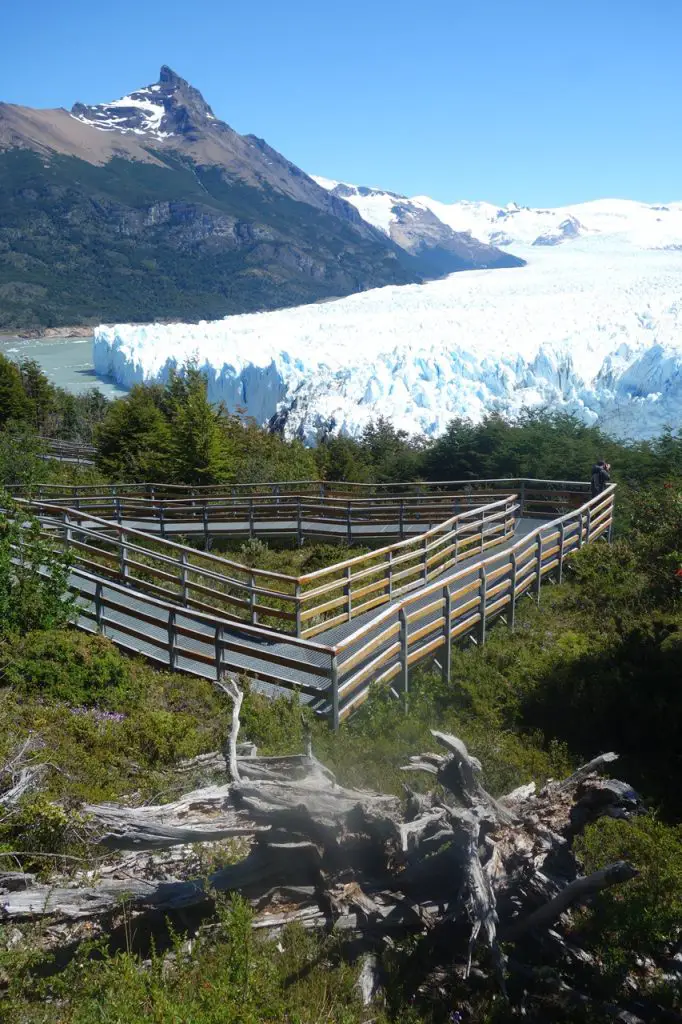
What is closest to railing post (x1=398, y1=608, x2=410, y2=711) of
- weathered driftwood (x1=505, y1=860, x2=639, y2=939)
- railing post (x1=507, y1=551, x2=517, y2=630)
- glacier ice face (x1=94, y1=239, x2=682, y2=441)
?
railing post (x1=507, y1=551, x2=517, y2=630)

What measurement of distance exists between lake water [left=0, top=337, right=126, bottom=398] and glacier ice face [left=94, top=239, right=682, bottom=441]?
61.4 feet

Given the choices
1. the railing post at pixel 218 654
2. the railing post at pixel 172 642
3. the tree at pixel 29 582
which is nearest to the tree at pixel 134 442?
the tree at pixel 29 582

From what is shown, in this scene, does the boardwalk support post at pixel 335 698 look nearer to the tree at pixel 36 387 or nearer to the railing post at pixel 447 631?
the railing post at pixel 447 631

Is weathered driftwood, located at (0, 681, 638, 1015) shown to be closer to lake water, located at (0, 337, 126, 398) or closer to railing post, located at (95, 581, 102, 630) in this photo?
railing post, located at (95, 581, 102, 630)

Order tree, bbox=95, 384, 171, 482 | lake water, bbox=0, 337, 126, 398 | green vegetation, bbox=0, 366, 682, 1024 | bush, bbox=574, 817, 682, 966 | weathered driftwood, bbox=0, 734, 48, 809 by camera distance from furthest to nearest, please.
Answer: lake water, bbox=0, 337, 126, 398 < tree, bbox=95, 384, 171, 482 < weathered driftwood, bbox=0, 734, 48, 809 < bush, bbox=574, 817, 682, 966 < green vegetation, bbox=0, 366, 682, 1024

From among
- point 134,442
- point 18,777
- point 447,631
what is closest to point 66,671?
point 18,777

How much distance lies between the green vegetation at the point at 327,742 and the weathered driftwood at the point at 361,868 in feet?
0.53

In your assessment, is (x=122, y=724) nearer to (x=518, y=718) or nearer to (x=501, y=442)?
(x=518, y=718)

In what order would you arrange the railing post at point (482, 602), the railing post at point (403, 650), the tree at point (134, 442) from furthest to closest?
the tree at point (134, 442), the railing post at point (482, 602), the railing post at point (403, 650)

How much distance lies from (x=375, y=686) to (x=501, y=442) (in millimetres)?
14478

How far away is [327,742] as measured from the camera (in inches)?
261

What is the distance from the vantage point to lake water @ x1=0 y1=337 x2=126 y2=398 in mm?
70000

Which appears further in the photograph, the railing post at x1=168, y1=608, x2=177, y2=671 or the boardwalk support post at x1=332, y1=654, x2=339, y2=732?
the railing post at x1=168, y1=608, x2=177, y2=671

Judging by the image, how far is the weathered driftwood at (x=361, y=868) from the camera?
14.6 feet
